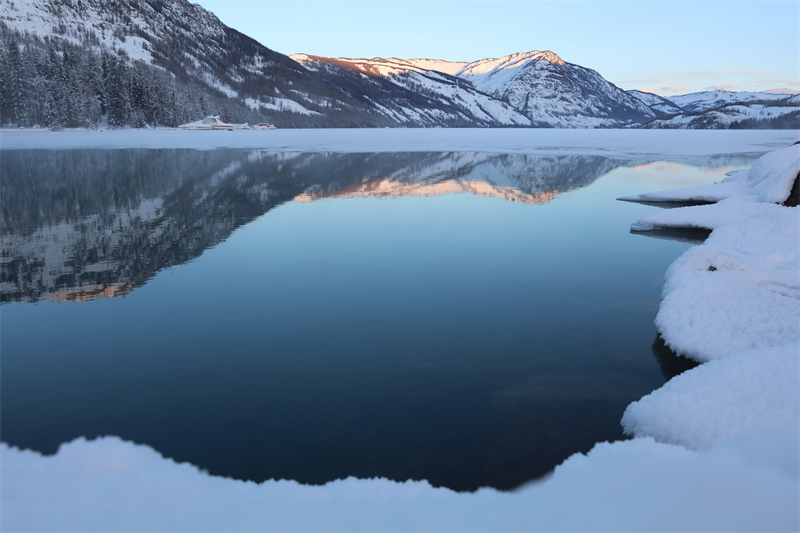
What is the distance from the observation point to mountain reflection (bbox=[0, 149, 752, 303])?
14727 mm

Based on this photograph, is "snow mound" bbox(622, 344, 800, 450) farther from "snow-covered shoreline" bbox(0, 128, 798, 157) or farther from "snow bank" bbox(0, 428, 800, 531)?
"snow-covered shoreline" bbox(0, 128, 798, 157)

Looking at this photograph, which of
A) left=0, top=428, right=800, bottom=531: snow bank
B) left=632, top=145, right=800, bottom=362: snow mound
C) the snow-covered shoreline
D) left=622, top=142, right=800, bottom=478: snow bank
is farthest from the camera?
the snow-covered shoreline

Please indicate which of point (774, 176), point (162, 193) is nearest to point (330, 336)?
point (774, 176)

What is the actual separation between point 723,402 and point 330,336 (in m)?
6.55

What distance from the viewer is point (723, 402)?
6.49 m

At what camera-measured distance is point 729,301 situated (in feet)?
33.7

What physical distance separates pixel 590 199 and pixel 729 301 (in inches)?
747

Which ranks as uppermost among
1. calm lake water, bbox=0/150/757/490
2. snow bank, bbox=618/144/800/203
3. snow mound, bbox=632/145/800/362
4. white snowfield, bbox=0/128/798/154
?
white snowfield, bbox=0/128/798/154

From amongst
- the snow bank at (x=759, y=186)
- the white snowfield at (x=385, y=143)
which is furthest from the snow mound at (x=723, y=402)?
the white snowfield at (x=385, y=143)

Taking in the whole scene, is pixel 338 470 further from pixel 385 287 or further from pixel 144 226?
pixel 144 226

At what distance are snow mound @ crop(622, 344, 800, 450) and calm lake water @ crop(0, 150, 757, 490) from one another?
61cm

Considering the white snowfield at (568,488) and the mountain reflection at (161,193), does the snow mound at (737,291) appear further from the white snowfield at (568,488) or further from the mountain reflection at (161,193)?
the mountain reflection at (161,193)

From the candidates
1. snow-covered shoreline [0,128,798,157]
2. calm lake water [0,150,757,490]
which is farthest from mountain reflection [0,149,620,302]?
snow-covered shoreline [0,128,798,157]

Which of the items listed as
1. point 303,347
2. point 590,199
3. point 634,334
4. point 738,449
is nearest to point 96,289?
point 303,347
